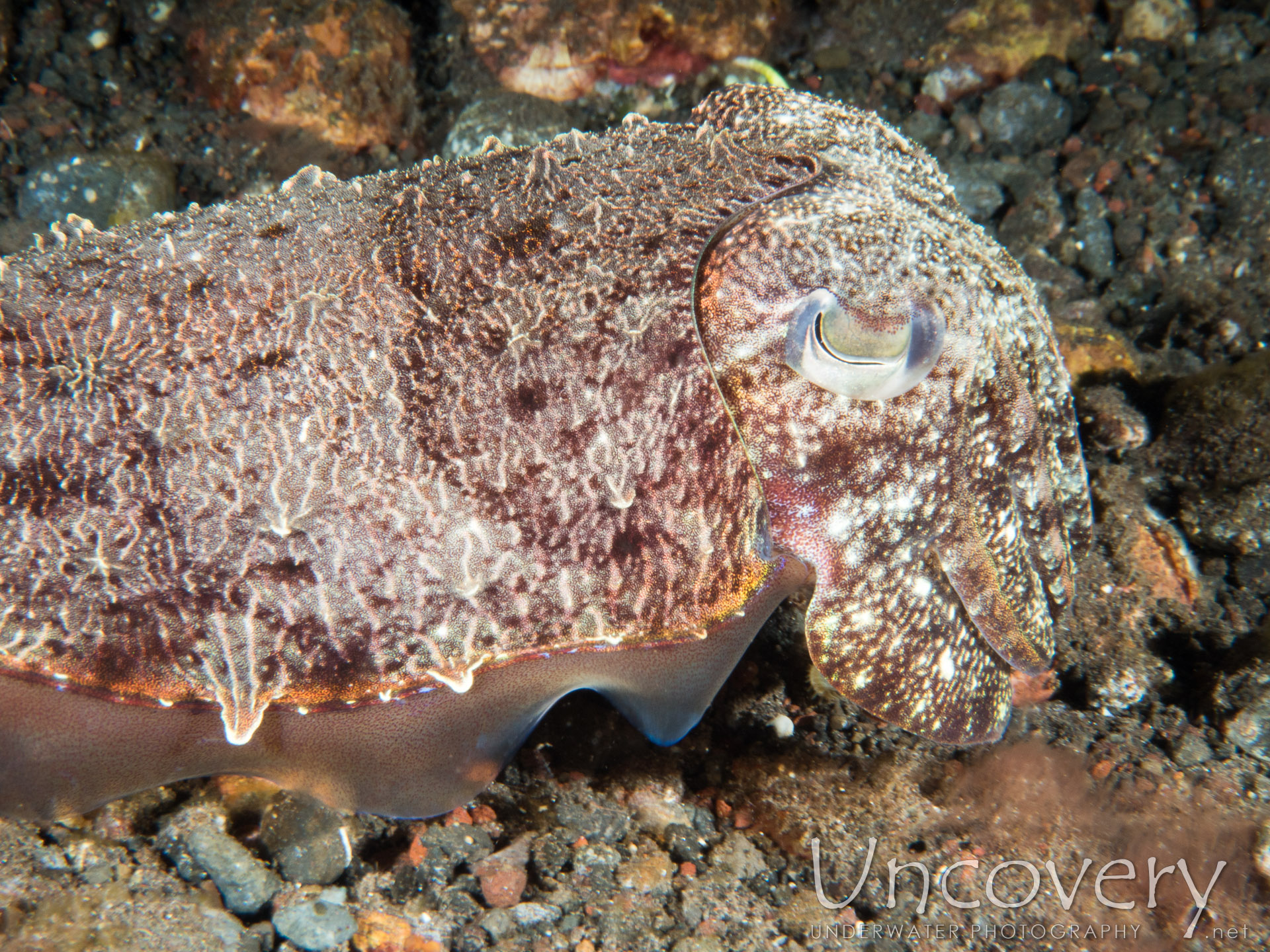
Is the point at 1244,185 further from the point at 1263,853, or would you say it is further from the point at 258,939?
the point at 258,939

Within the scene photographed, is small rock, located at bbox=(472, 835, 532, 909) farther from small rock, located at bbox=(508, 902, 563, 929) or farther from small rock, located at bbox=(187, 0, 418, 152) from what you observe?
small rock, located at bbox=(187, 0, 418, 152)

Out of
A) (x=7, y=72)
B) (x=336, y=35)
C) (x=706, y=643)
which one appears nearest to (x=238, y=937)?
(x=706, y=643)

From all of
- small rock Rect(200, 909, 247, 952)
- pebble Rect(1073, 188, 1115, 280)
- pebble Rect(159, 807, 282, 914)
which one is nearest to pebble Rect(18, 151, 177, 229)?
pebble Rect(159, 807, 282, 914)

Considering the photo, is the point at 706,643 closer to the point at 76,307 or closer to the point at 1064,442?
the point at 1064,442

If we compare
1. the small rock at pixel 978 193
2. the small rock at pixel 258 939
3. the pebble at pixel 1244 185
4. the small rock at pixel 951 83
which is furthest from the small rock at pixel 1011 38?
the small rock at pixel 258 939

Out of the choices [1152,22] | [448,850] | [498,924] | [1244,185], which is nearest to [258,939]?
[448,850]
